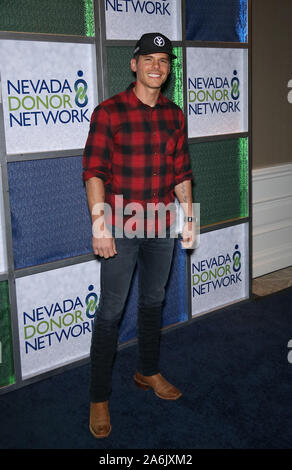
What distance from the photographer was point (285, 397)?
2574mm

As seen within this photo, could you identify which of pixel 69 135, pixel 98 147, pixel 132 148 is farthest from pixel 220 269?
pixel 98 147

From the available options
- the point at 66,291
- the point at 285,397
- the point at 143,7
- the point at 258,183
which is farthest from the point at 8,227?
the point at 258,183

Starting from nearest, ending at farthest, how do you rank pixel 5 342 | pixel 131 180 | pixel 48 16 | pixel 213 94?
pixel 131 180
pixel 48 16
pixel 5 342
pixel 213 94

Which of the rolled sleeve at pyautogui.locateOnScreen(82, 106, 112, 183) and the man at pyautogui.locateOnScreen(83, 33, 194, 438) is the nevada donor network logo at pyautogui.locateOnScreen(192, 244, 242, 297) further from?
the rolled sleeve at pyautogui.locateOnScreen(82, 106, 112, 183)

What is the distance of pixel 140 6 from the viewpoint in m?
2.82

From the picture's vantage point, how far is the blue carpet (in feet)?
7.43

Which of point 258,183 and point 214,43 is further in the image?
point 258,183

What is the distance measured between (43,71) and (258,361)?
6.19 feet

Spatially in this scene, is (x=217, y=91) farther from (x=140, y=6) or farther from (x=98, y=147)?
(x=98, y=147)

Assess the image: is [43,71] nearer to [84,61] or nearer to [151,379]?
[84,61]

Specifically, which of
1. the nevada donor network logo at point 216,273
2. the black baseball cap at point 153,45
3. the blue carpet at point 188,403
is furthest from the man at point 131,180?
the nevada donor network logo at point 216,273

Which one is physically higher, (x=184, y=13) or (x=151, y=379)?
(x=184, y=13)

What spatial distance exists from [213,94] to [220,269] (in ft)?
3.74

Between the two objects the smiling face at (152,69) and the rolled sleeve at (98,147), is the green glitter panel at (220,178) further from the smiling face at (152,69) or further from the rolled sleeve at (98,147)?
the rolled sleeve at (98,147)
